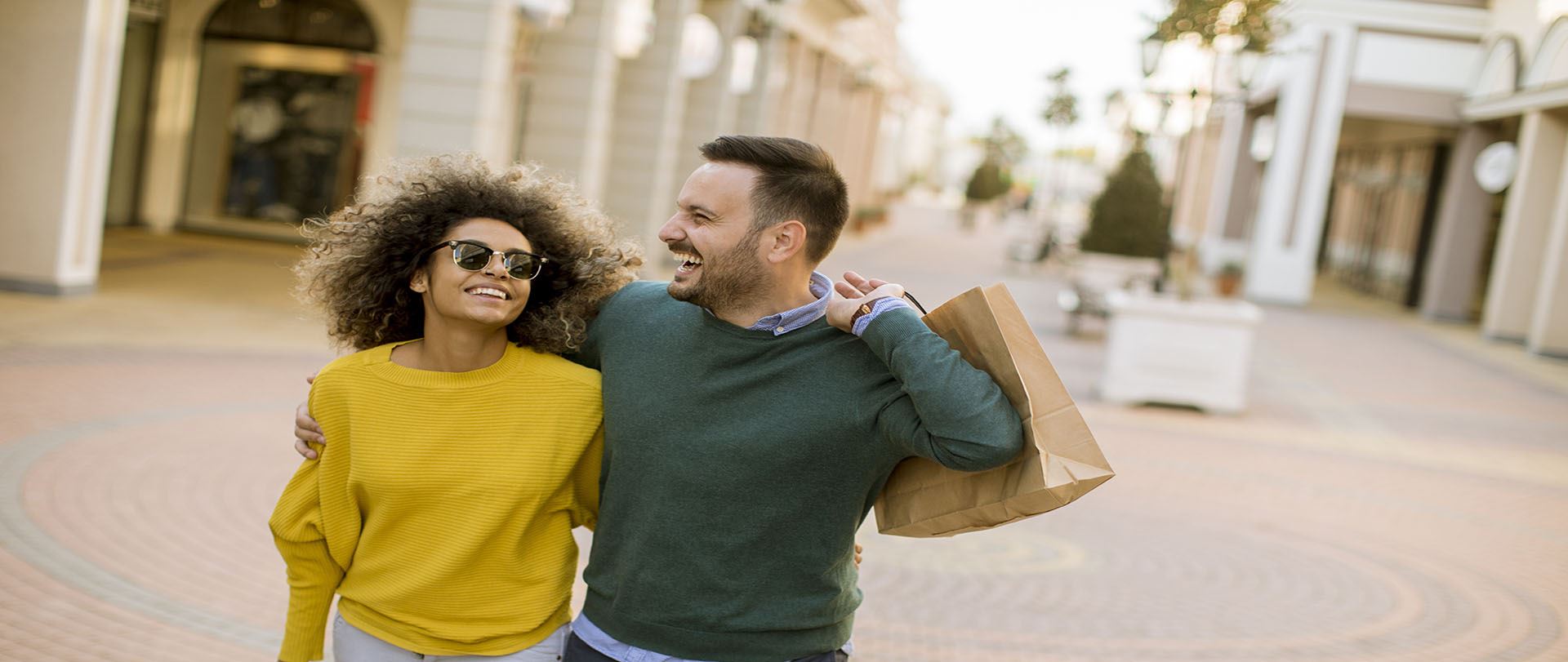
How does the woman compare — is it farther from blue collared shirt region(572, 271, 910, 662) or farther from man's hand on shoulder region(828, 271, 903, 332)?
man's hand on shoulder region(828, 271, 903, 332)

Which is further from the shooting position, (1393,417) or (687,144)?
(687,144)

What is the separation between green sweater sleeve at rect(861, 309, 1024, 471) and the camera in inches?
93.0

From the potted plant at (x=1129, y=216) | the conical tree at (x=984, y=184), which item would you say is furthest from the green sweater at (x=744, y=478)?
the conical tree at (x=984, y=184)

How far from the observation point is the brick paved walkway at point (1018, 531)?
17.8 feet

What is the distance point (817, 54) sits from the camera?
3162 centimetres

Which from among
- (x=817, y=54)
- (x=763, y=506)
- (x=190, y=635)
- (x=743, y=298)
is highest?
(x=817, y=54)

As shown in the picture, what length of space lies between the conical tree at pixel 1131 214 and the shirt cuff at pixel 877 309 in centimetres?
2354

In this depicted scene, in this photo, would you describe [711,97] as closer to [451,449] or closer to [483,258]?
[483,258]

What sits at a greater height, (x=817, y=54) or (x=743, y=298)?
(x=817, y=54)

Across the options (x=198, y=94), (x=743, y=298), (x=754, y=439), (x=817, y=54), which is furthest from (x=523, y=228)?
(x=817, y=54)

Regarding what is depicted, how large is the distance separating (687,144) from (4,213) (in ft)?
39.1

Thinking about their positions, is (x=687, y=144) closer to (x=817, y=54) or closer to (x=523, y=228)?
(x=817, y=54)


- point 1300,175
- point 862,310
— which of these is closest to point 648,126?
point 1300,175

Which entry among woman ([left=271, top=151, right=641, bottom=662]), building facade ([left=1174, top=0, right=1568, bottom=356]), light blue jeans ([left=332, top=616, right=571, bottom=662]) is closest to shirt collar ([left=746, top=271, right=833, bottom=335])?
woman ([left=271, top=151, right=641, bottom=662])
